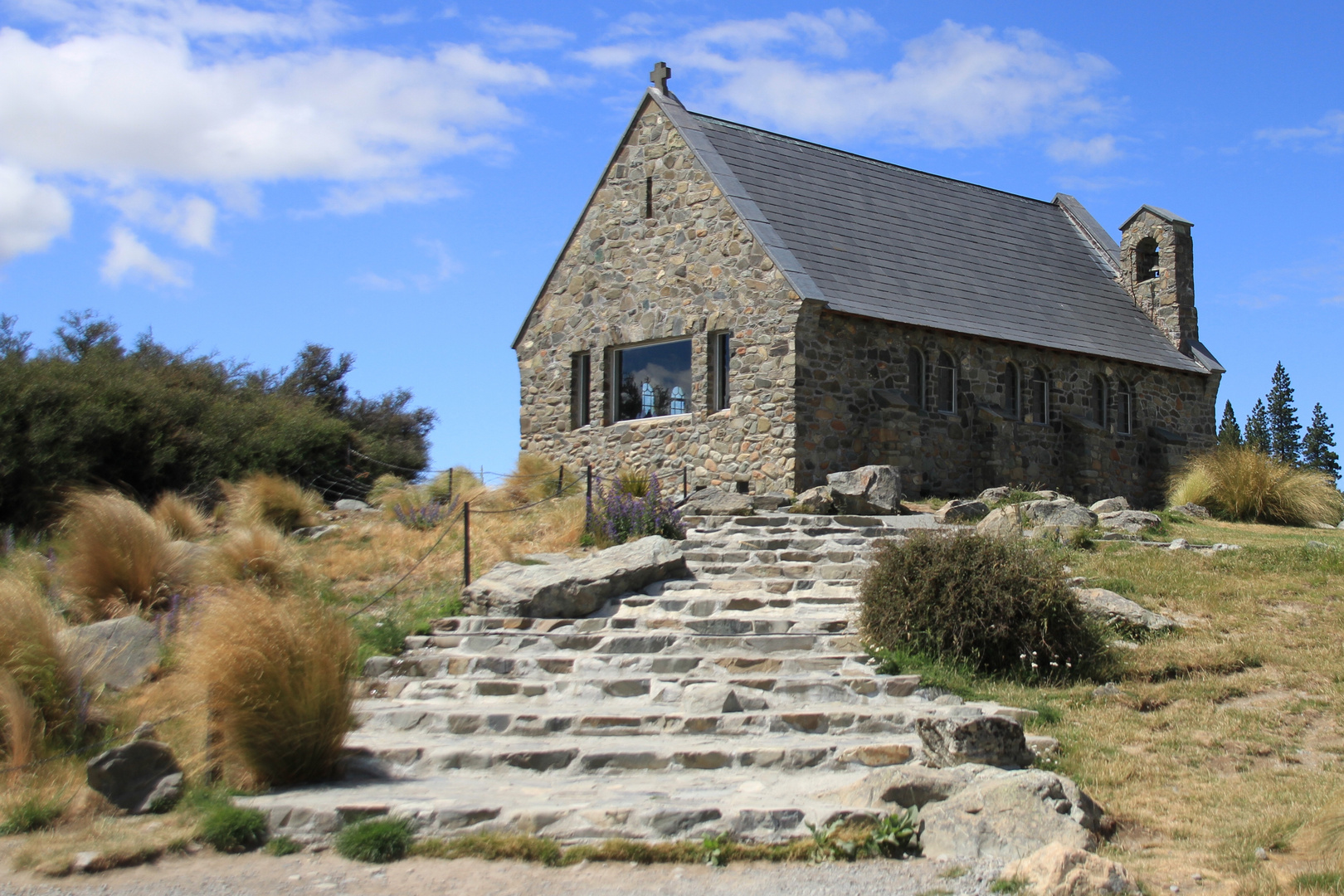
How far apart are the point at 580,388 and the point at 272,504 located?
611 centimetres

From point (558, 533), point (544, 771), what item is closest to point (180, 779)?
point (544, 771)

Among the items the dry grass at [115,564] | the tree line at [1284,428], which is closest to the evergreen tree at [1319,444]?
the tree line at [1284,428]

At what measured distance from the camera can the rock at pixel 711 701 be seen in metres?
9.00

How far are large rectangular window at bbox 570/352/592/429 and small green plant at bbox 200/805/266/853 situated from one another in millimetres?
15240

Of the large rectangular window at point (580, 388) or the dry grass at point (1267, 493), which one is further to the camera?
the large rectangular window at point (580, 388)

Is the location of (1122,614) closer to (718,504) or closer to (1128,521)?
(1128,521)

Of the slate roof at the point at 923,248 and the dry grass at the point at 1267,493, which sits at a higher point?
the slate roof at the point at 923,248

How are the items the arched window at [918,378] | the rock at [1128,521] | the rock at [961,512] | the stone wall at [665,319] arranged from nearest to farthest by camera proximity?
the rock at [961,512]
the rock at [1128,521]
the stone wall at [665,319]
the arched window at [918,378]

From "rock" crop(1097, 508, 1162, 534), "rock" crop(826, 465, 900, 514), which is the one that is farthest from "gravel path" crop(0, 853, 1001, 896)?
"rock" crop(1097, 508, 1162, 534)

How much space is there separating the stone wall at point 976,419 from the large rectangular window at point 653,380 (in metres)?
→ 2.64

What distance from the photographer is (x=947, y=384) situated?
67.3 feet

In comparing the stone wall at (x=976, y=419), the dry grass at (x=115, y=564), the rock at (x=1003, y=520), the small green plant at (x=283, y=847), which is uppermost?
the stone wall at (x=976, y=419)

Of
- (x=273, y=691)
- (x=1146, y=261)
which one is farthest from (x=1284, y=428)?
(x=273, y=691)

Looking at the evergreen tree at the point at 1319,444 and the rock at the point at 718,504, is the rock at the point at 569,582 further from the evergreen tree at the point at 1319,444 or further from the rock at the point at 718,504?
the evergreen tree at the point at 1319,444
